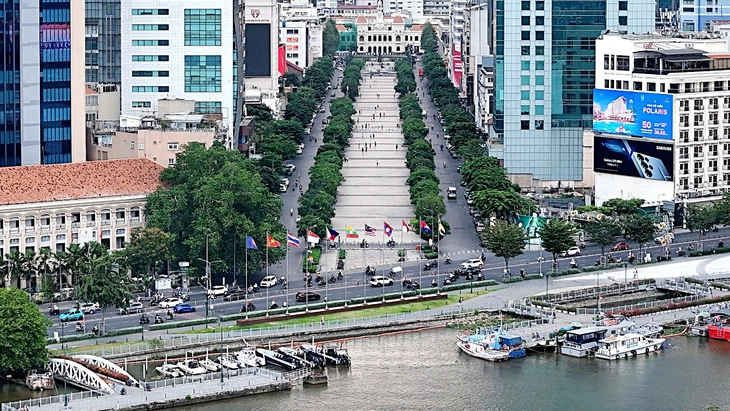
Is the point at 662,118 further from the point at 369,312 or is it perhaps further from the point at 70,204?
the point at 70,204

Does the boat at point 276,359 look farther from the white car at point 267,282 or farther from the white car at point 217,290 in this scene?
the white car at point 267,282

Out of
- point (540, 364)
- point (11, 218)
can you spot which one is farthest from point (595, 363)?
point (11, 218)

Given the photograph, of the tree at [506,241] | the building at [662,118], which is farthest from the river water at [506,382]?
the building at [662,118]

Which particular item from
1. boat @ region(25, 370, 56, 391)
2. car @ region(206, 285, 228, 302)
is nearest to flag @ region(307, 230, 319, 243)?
car @ region(206, 285, 228, 302)

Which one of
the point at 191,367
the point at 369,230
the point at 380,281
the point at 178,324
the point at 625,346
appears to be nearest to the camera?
the point at 191,367

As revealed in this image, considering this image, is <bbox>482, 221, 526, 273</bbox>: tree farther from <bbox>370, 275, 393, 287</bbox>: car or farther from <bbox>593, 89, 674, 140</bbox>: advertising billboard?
<bbox>593, 89, 674, 140</bbox>: advertising billboard

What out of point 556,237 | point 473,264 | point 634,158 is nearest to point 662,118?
point 634,158
